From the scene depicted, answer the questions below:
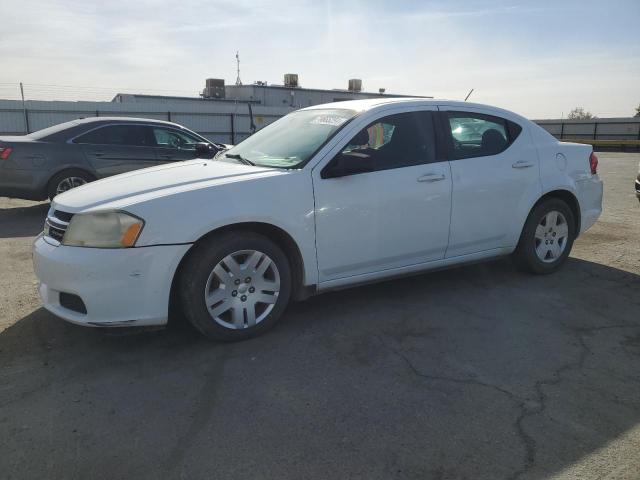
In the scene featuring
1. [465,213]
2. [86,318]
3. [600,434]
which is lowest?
[600,434]

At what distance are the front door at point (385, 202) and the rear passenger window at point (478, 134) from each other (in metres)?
0.25

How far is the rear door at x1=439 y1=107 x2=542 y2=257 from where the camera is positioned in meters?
4.45

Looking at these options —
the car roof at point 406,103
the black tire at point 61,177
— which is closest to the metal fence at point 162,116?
the black tire at point 61,177

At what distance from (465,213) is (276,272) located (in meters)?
1.78

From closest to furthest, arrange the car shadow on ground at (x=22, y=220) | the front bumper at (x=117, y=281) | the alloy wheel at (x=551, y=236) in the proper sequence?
the front bumper at (x=117, y=281), the alloy wheel at (x=551, y=236), the car shadow on ground at (x=22, y=220)

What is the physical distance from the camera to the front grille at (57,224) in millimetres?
3475

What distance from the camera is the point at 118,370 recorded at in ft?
10.7

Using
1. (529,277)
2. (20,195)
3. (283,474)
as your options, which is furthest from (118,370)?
(20,195)

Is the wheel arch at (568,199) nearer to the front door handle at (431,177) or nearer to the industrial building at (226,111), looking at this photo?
the front door handle at (431,177)

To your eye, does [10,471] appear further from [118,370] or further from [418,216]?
[418,216]

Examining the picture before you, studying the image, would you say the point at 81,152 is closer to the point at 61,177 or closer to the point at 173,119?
the point at 61,177

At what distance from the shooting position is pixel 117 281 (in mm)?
3215

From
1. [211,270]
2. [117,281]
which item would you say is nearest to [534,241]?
[211,270]

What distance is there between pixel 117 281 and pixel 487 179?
10.2 ft
